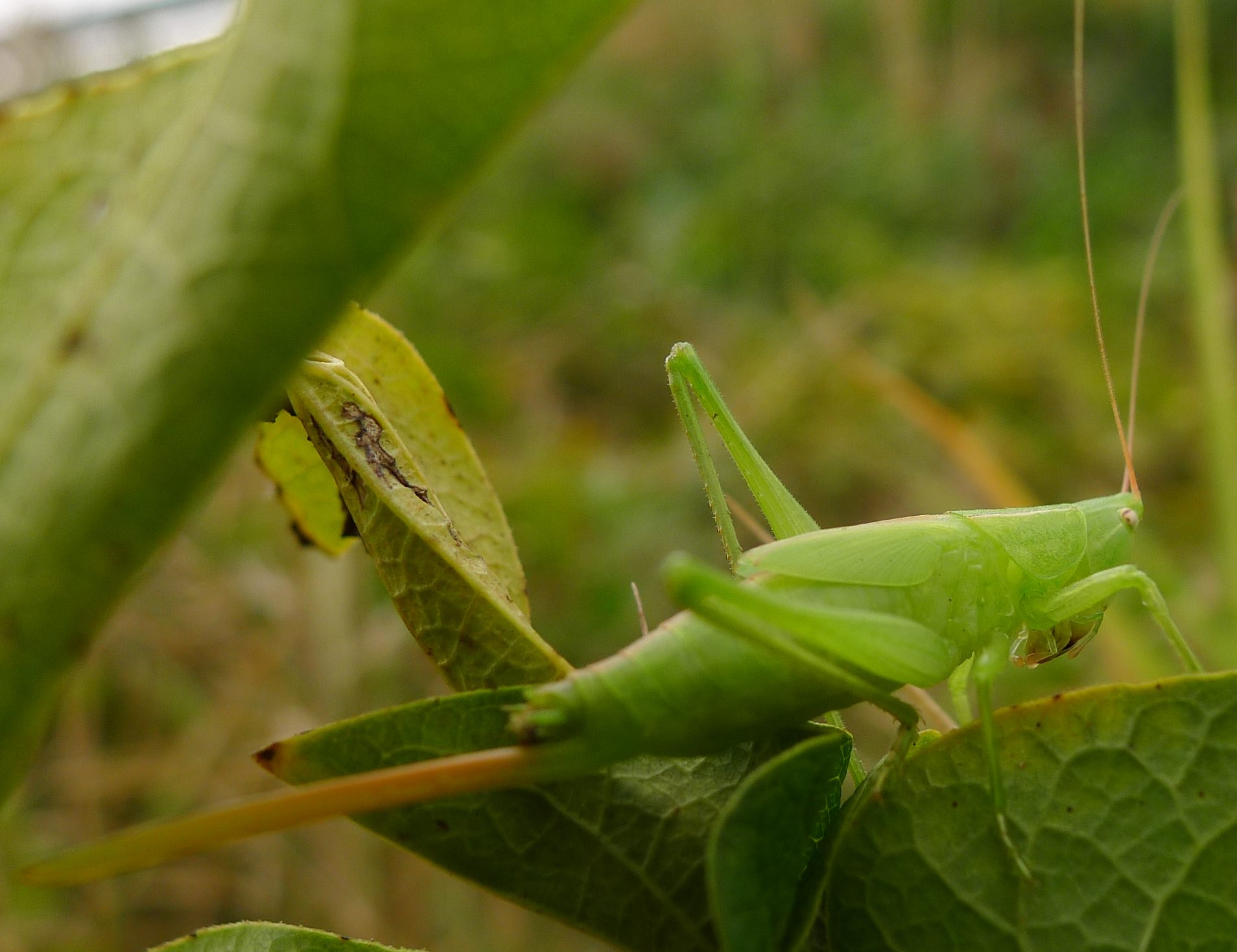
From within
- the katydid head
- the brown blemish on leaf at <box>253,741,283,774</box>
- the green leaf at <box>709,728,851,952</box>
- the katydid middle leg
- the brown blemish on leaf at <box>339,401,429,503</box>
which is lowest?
the katydid head

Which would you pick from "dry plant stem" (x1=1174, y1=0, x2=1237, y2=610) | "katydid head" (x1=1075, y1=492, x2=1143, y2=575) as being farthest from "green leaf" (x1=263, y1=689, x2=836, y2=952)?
"dry plant stem" (x1=1174, y1=0, x2=1237, y2=610)

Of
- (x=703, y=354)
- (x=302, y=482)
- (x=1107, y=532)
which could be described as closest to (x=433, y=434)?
(x=302, y=482)

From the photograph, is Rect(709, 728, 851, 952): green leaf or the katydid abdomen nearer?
Rect(709, 728, 851, 952): green leaf

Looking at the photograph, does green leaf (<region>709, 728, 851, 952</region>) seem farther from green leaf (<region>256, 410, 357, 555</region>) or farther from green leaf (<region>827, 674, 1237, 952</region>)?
green leaf (<region>256, 410, 357, 555</region>)

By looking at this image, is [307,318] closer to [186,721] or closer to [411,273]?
[186,721]

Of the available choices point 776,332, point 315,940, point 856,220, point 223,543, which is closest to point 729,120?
point 856,220

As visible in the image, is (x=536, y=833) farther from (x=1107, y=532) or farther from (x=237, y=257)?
(x=1107, y=532)

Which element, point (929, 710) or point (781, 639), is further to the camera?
point (929, 710)
